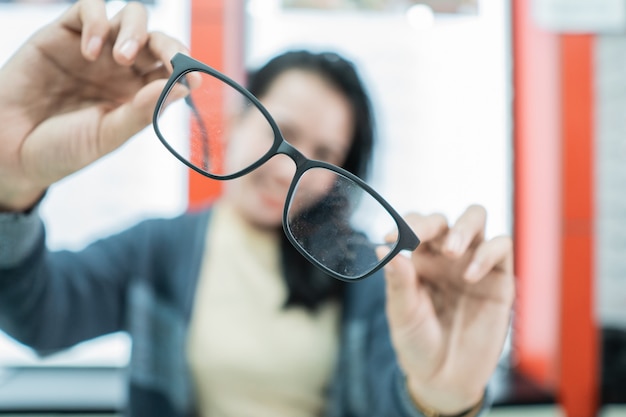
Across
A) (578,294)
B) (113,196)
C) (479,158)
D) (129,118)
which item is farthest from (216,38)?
(578,294)

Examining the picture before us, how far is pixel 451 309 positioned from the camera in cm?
39

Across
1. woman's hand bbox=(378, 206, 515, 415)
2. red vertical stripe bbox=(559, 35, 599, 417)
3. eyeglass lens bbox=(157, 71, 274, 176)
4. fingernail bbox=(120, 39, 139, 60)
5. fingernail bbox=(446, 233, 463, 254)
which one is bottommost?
red vertical stripe bbox=(559, 35, 599, 417)

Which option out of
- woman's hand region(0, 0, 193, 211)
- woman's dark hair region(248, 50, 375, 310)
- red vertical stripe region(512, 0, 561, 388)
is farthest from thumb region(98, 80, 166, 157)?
red vertical stripe region(512, 0, 561, 388)

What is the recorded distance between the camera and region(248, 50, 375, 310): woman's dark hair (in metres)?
0.68

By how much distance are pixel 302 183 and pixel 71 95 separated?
7.6 inches

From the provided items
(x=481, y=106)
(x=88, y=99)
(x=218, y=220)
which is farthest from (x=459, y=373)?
(x=481, y=106)

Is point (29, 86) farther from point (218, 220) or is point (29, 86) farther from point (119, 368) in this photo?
point (119, 368)

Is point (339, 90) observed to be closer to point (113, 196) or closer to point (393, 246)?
point (393, 246)

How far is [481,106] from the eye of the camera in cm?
114

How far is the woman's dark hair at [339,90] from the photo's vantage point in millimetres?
681

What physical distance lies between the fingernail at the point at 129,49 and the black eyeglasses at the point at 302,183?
0.10ft

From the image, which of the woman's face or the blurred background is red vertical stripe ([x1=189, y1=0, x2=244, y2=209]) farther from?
the woman's face

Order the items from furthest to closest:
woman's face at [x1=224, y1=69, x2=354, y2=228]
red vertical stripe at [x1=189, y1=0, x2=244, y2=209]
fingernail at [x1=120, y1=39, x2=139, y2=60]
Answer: red vertical stripe at [x1=189, y1=0, x2=244, y2=209], woman's face at [x1=224, y1=69, x2=354, y2=228], fingernail at [x1=120, y1=39, x2=139, y2=60]

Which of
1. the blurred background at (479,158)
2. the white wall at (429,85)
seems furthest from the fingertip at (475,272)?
the white wall at (429,85)
